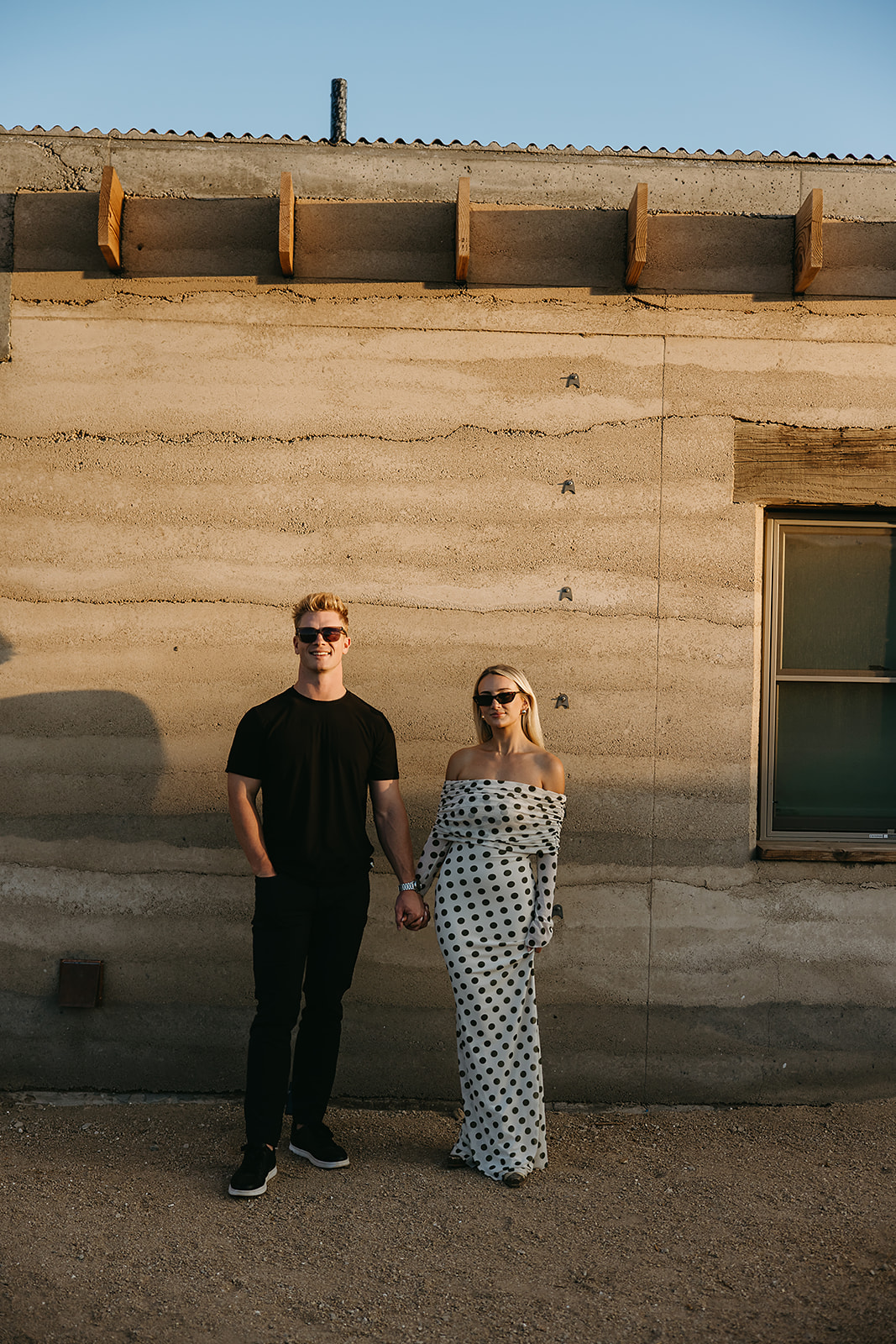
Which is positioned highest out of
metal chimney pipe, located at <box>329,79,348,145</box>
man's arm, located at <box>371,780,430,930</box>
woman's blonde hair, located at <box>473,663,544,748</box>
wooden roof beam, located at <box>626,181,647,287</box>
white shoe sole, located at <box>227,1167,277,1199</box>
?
metal chimney pipe, located at <box>329,79,348,145</box>

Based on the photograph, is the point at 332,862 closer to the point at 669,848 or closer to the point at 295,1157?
the point at 295,1157

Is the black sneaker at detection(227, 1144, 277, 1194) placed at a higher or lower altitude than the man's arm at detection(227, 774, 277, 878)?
lower

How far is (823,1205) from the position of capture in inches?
124

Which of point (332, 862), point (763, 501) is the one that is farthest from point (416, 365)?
point (332, 862)

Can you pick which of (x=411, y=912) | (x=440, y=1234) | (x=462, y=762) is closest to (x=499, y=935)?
(x=411, y=912)

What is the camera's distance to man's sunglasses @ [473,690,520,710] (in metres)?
3.28

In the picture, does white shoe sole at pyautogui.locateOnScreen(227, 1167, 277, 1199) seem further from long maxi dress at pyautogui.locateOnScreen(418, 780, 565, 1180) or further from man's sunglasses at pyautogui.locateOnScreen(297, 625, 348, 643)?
man's sunglasses at pyautogui.locateOnScreen(297, 625, 348, 643)

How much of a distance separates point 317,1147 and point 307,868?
3.33 ft

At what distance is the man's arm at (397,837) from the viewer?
3342 mm

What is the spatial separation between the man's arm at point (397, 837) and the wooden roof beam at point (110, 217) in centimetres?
238

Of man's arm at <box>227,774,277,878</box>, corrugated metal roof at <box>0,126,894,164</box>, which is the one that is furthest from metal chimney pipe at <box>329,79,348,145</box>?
man's arm at <box>227,774,277,878</box>

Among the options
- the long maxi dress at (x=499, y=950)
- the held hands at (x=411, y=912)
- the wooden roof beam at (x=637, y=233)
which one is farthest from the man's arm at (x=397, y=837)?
the wooden roof beam at (x=637, y=233)

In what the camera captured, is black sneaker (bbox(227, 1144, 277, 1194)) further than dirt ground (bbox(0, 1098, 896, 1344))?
Yes

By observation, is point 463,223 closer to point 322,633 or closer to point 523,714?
point 322,633
